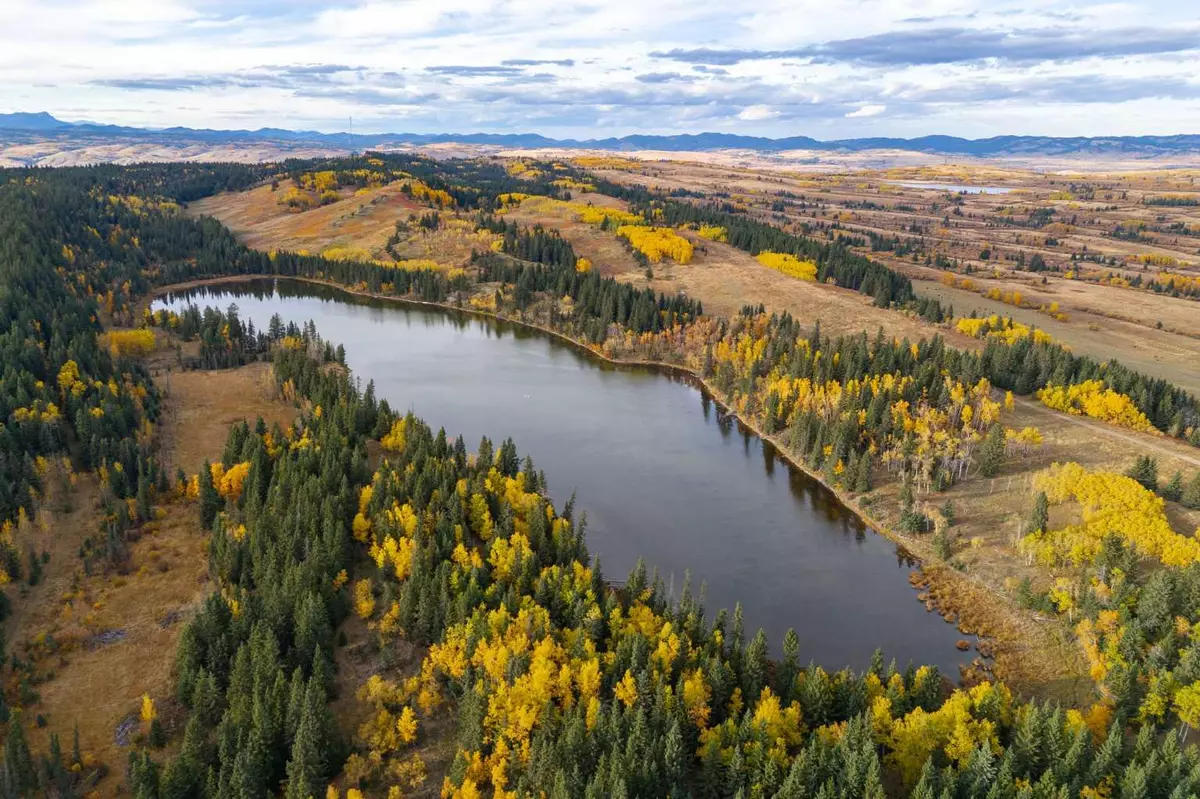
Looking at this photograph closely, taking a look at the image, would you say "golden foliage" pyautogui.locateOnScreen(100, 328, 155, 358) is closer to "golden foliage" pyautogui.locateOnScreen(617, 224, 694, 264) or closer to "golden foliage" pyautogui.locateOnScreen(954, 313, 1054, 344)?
"golden foliage" pyautogui.locateOnScreen(617, 224, 694, 264)

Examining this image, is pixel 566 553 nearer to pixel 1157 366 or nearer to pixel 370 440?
pixel 370 440

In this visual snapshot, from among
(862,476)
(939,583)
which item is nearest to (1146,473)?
(939,583)

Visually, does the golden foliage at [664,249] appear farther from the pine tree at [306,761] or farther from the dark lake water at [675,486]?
the pine tree at [306,761]

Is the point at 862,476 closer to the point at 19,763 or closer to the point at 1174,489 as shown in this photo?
the point at 1174,489

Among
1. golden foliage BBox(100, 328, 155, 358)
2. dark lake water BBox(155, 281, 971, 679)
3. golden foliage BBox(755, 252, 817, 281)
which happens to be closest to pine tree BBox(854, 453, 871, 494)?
dark lake water BBox(155, 281, 971, 679)

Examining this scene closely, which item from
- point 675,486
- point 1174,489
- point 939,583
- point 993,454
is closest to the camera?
point 939,583

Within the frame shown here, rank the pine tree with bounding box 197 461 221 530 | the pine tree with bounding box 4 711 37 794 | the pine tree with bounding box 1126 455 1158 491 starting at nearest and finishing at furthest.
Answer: the pine tree with bounding box 4 711 37 794, the pine tree with bounding box 197 461 221 530, the pine tree with bounding box 1126 455 1158 491

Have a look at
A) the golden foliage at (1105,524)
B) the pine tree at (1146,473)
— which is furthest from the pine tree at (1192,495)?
the golden foliage at (1105,524)

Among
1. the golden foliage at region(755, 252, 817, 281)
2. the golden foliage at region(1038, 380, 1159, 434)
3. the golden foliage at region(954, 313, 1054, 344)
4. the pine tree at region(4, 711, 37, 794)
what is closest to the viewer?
the pine tree at region(4, 711, 37, 794)
